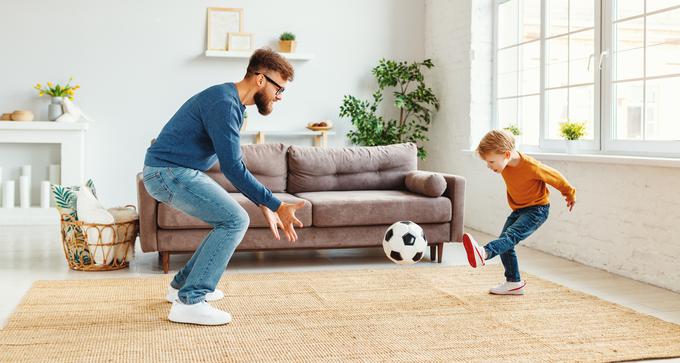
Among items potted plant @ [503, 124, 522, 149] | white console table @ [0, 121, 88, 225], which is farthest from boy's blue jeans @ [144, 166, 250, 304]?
white console table @ [0, 121, 88, 225]

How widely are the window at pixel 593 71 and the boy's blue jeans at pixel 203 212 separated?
8.40 ft

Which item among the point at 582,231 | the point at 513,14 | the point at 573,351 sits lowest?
the point at 573,351

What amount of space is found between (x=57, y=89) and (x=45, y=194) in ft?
3.09

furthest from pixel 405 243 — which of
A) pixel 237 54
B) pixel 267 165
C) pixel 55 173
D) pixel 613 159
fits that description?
pixel 55 173

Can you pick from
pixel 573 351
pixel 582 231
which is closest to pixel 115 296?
pixel 573 351

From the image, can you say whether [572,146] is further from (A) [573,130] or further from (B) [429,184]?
(B) [429,184]

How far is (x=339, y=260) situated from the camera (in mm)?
4773

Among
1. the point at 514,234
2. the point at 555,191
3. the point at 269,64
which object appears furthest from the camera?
the point at 555,191

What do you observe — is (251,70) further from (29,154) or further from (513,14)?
(29,154)

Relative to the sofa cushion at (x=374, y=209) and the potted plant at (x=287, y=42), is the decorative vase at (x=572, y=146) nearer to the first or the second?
the sofa cushion at (x=374, y=209)

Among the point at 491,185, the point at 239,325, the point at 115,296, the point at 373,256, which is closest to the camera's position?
the point at 239,325

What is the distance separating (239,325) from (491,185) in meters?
3.37

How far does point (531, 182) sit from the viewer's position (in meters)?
3.61

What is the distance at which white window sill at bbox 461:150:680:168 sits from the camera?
12.5 feet
